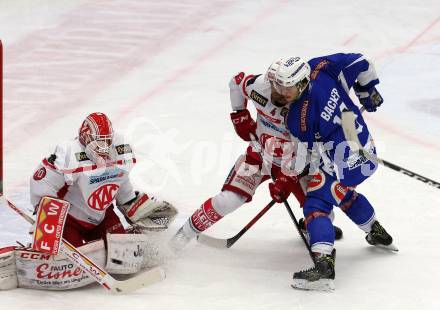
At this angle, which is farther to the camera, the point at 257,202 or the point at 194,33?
the point at 194,33

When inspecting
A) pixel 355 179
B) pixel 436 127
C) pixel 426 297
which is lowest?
pixel 436 127

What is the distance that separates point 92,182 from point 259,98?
0.90 meters

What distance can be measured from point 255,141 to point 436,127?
6.98ft

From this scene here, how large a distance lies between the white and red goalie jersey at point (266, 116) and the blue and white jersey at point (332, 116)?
0.12 metres

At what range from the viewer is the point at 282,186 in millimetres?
5191

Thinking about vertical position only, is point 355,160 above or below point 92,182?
below

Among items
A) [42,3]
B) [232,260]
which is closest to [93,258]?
[232,260]

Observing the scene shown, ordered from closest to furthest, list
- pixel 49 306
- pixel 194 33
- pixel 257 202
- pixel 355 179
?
pixel 49 306
pixel 355 179
pixel 257 202
pixel 194 33

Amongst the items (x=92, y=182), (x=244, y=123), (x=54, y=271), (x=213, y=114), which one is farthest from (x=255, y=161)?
(x=213, y=114)

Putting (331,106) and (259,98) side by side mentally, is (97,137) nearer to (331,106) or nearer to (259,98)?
(259,98)

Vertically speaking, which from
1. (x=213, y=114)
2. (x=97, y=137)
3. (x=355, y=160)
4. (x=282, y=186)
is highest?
(x=97, y=137)

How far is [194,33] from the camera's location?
8.62 meters

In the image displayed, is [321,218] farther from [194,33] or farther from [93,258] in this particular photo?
[194,33]

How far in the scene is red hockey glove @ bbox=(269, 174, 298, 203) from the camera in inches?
204
